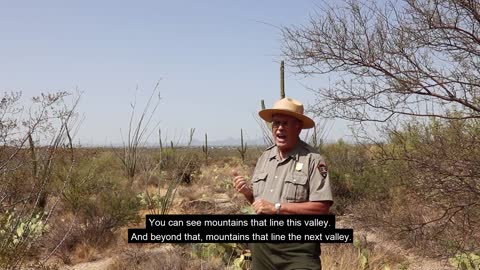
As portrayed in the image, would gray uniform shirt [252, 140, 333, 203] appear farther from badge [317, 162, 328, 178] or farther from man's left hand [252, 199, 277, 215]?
man's left hand [252, 199, 277, 215]

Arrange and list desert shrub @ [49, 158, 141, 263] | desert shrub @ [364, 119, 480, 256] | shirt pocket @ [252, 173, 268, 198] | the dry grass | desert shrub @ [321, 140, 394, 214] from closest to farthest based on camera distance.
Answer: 1. shirt pocket @ [252, 173, 268, 198]
2. desert shrub @ [364, 119, 480, 256]
3. the dry grass
4. desert shrub @ [49, 158, 141, 263]
5. desert shrub @ [321, 140, 394, 214]

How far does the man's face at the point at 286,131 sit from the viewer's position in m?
2.89

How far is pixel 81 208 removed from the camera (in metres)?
8.84

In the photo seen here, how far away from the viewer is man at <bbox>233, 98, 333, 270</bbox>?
8.71ft

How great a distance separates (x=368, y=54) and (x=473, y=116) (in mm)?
1281

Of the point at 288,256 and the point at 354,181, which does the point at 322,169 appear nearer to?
the point at 288,256

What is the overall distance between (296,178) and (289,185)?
6cm

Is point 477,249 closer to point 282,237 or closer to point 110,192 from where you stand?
point 282,237

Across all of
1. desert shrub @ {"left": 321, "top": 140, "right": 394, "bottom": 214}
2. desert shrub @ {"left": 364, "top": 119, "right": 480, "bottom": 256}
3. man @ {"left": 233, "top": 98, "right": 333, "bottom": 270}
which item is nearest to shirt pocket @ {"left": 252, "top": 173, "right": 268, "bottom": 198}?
man @ {"left": 233, "top": 98, "right": 333, "bottom": 270}

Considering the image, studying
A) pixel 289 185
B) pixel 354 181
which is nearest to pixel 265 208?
pixel 289 185

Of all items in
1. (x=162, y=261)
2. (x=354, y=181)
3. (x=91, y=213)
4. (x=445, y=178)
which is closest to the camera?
(x=445, y=178)

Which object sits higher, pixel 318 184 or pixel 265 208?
pixel 318 184

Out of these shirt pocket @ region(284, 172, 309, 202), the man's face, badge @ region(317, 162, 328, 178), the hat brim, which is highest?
the hat brim

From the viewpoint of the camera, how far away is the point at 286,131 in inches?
116
